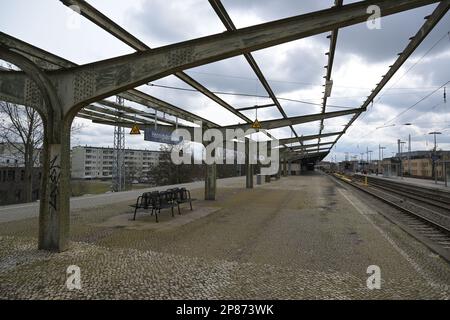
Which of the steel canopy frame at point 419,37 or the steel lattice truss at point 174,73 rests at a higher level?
the steel canopy frame at point 419,37

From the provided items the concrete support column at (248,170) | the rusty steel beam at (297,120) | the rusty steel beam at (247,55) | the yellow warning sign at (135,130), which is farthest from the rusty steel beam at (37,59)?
the concrete support column at (248,170)

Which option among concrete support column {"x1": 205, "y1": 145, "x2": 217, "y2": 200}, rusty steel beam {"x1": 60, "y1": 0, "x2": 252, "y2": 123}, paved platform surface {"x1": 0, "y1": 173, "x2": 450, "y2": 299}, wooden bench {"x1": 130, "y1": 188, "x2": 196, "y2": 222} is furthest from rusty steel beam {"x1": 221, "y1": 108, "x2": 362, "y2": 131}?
rusty steel beam {"x1": 60, "y1": 0, "x2": 252, "y2": 123}

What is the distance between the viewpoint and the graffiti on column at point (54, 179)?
19.4ft

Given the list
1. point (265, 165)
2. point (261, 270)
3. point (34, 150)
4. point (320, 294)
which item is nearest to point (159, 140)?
point (261, 270)

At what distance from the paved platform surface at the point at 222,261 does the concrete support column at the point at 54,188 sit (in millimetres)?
322

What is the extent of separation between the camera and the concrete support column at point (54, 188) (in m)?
5.87

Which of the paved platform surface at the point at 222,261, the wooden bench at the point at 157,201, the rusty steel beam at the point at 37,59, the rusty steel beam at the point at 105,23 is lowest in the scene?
the paved platform surface at the point at 222,261

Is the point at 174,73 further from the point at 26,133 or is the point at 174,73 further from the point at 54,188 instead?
the point at 26,133

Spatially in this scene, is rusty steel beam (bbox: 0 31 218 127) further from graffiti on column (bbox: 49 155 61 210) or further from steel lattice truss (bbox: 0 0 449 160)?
graffiti on column (bbox: 49 155 61 210)

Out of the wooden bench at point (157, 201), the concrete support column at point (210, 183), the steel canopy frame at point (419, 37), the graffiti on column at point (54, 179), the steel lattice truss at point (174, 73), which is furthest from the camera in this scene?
the concrete support column at point (210, 183)

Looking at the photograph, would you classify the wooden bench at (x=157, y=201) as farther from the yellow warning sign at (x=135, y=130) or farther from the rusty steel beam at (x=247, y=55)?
the rusty steel beam at (x=247, y=55)

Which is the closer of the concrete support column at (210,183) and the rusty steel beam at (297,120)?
the concrete support column at (210,183)

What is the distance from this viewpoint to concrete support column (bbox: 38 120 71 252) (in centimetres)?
587

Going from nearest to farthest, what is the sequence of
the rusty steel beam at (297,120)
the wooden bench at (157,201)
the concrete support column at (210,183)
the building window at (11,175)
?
the wooden bench at (157,201) → the concrete support column at (210,183) → the rusty steel beam at (297,120) → the building window at (11,175)
